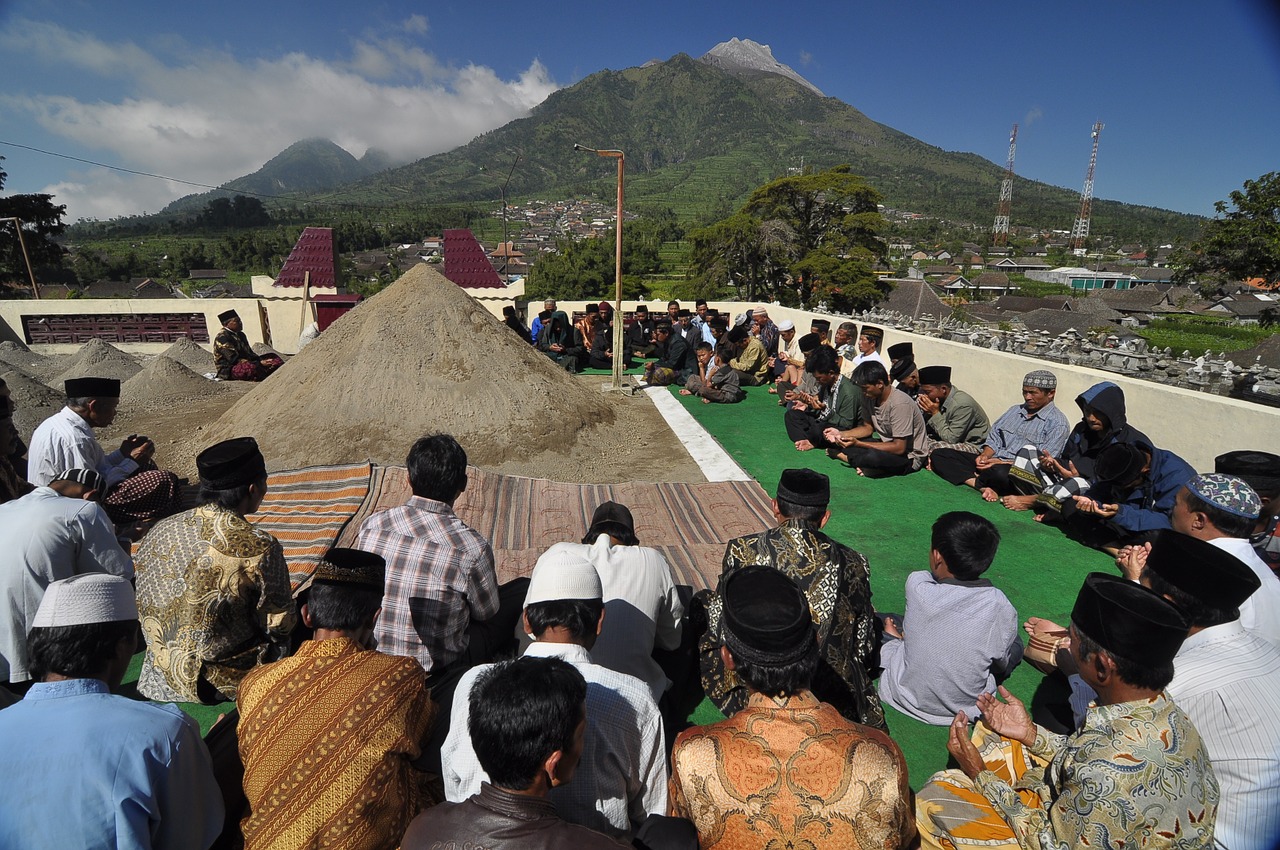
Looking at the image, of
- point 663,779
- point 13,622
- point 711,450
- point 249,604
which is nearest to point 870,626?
point 663,779

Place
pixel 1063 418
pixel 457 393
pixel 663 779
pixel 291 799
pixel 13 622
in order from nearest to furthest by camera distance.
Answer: pixel 291 799 < pixel 663 779 < pixel 13 622 < pixel 1063 418 < pixel 457 393

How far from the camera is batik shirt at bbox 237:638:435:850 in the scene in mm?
1725

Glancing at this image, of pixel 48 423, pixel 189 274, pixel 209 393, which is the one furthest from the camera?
pixel 189 274

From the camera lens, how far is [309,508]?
5.33 metres

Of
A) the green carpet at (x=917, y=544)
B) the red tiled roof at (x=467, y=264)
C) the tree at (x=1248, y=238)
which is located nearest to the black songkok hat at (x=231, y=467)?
the green carpet at (x=917, y=544)

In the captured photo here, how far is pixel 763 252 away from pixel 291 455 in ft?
100

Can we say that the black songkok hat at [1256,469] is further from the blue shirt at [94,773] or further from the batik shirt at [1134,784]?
the blue shirt at [94,773]

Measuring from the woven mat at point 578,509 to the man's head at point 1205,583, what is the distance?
8.64 feet

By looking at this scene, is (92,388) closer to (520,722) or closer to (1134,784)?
(520,722)

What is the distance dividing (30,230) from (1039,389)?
141 ft

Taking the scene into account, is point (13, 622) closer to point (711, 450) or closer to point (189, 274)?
point (711, 450)

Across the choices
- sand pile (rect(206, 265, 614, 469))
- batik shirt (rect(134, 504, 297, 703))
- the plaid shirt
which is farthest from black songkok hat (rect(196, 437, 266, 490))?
sand pile (rect(206, 265, 614, 469))

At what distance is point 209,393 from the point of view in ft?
34.2

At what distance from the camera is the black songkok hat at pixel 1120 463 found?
4.32m
